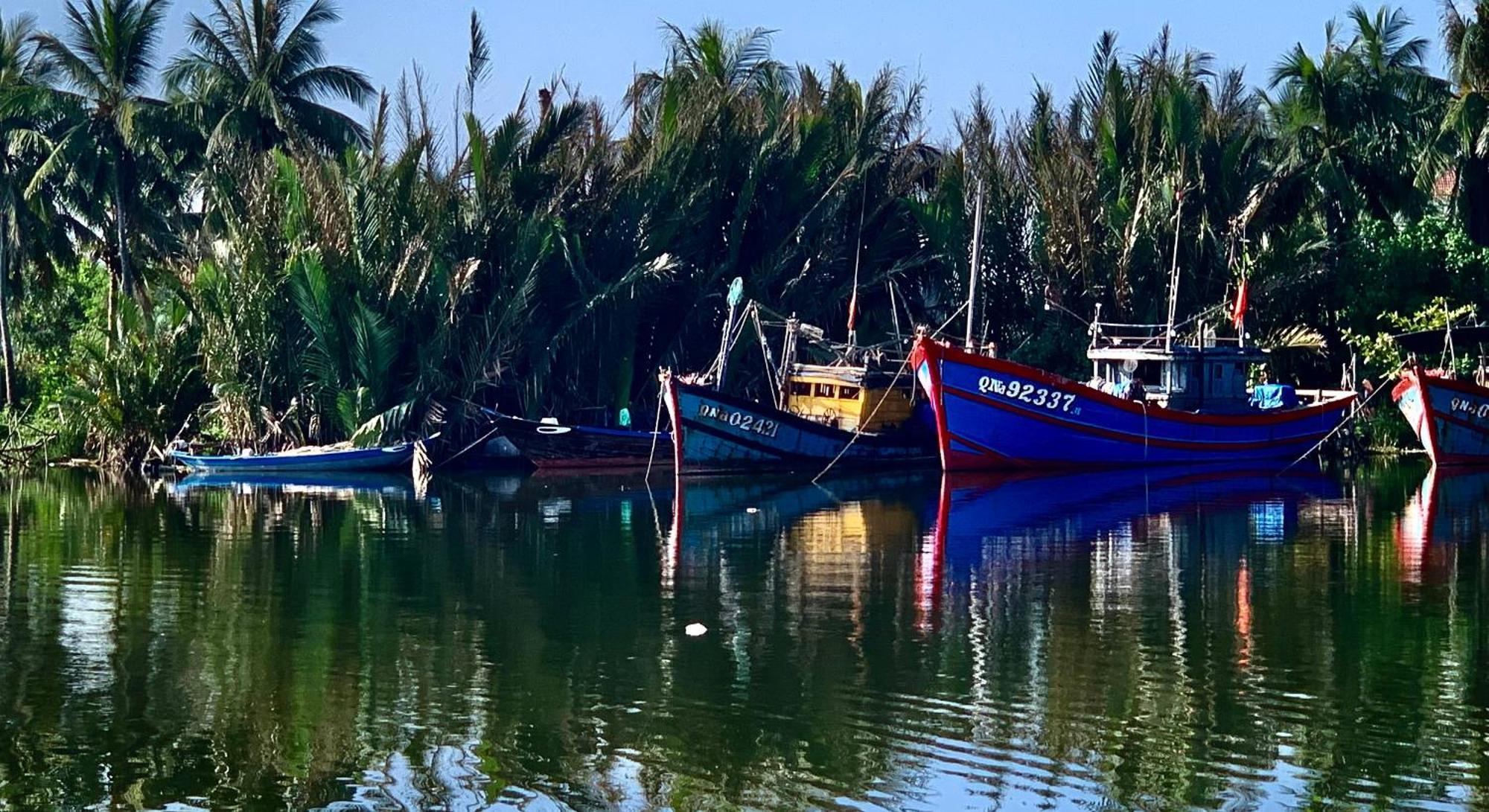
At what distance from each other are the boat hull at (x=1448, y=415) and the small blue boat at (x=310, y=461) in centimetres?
1780

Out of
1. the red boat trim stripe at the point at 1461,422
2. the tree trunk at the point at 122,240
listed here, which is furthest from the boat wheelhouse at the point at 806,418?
the tree trunk at the point at 122,240

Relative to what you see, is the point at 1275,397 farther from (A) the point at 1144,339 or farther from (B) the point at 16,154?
(B) the point at 16,154

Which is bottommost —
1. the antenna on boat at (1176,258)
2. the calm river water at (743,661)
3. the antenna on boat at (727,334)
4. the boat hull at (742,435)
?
the calm river water at (743,661)

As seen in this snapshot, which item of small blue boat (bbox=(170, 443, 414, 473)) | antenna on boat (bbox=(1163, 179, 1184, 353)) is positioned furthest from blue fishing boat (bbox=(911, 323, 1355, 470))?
small blue boat (bbox=(170, 443, 414, 473))

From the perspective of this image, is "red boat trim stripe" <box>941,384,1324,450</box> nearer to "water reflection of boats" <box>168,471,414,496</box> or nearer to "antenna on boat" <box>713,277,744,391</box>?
"antenna on boat" <box>713,277,744,391</box>

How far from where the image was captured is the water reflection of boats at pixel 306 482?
3294 cm

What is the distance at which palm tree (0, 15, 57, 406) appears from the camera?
41406 millimetres

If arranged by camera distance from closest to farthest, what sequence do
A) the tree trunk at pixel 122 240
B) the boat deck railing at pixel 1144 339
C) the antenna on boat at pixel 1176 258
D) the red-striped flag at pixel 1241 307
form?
1. the red-striped flag at pixel 1241 307
2. the boat deck railing at pixel 1144 339
3. the antenna on boat at pixel 1176 258
4. the tree trunk at pixel 122 240

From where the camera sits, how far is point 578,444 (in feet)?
123

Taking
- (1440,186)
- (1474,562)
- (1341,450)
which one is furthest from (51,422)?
(1440,186)

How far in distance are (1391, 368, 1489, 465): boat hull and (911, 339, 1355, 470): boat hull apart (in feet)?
8.83

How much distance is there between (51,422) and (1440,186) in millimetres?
31172

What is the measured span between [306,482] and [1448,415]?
19843mm

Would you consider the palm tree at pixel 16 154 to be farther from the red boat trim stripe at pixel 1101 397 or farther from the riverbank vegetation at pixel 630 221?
the red boat trim stripe at pixel 1101 397
